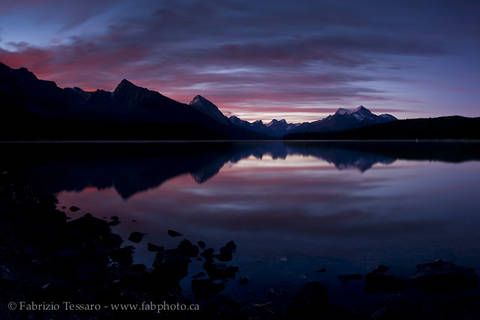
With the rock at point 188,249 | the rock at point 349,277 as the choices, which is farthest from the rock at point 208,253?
the rock at point 349,277

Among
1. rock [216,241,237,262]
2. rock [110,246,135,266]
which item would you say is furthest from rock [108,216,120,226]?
rock [216,241,237,262]

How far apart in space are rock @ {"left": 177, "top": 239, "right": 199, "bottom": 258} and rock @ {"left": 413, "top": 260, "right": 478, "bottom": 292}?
8.56m

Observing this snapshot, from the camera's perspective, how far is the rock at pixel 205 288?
10898mm

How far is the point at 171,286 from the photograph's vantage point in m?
11.3

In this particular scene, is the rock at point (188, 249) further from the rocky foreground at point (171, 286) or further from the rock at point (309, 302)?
the rock at point (309, 302)

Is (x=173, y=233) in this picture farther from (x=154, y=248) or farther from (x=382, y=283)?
(x=382, y=283)

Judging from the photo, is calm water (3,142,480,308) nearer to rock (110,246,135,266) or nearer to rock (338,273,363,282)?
rock (338,273,363,282)

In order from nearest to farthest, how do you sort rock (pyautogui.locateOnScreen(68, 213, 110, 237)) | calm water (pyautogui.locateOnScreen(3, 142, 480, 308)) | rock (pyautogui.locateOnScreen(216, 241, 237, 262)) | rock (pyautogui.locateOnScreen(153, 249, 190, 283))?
1. rock (pyautogui.locateOnScreen(153, 249, 190, 283))
2. calm water (pyautogui.locateOnScreen(3, 142, 480, 308))
3. rock (pyautogui.locateOnScreen(216, 241, 237, 262))
4. rock (pyautogui.locateOnScreen(68, 213, 110, 237))

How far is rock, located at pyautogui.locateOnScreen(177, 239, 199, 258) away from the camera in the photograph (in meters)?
14.3

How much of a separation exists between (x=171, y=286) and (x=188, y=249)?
127 inches

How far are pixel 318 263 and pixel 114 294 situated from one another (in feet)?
25.2

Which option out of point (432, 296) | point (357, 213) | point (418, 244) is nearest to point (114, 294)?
point (432, 296)

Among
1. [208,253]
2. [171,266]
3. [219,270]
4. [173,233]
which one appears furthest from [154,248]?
[219,270]

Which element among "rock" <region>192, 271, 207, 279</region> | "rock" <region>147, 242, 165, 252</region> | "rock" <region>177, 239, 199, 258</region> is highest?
"rock" <region>177, 239, 199, 258</region>
